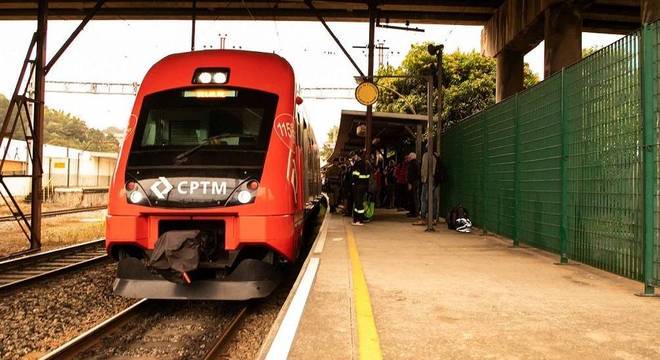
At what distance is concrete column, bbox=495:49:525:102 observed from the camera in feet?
57.5

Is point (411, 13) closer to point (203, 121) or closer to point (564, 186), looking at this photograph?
point (564, 186)

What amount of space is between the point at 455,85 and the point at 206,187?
26.6 metres

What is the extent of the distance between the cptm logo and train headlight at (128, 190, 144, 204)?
0.14m

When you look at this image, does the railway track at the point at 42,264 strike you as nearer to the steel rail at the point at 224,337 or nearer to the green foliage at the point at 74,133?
the steel rail at the point at 224,337

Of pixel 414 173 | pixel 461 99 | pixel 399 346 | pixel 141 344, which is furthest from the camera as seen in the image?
pixel 461 99

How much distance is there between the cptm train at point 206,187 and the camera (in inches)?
230

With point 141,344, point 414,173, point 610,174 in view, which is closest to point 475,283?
point 610,174

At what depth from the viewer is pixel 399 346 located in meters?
3.69

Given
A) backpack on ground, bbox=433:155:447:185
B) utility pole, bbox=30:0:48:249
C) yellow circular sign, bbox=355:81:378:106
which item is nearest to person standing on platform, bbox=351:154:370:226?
backpack on ground, bbox=433:155:447:185

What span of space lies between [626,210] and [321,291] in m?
3.36

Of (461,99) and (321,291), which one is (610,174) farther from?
(461,99)

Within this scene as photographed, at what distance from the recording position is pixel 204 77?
274 inches

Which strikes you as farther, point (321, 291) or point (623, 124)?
point (623, 124)

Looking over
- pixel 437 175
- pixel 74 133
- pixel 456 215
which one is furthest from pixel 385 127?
pixel 74 133
